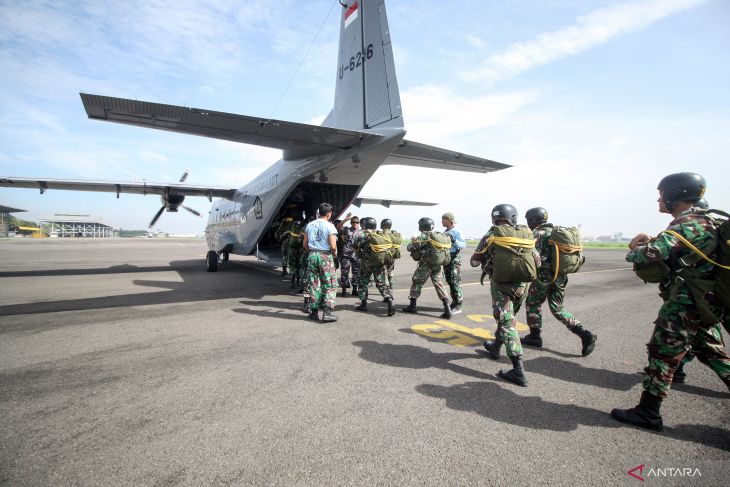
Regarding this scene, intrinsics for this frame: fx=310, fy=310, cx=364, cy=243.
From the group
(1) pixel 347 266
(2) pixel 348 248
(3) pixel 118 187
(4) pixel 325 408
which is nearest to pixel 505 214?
(4) pixel 325 408

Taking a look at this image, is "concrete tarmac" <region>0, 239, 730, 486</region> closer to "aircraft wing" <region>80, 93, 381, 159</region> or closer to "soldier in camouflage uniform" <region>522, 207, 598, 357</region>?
"soldier in camouflage uniform" <region>522, 207, 598, 357</region>

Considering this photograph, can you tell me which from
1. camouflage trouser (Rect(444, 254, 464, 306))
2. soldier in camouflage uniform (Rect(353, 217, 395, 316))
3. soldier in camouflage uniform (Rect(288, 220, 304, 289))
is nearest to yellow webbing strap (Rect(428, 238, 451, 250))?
camouflage trouser (Rect(444, 254, 464, 306))

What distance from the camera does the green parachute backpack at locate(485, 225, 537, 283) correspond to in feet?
11.9

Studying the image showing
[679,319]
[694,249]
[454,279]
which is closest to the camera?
[694,249]

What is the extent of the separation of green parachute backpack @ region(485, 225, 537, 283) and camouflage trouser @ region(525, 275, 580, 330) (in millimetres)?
1058

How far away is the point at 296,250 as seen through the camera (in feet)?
26.9

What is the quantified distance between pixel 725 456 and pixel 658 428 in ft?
1.23

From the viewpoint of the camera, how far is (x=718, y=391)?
340cm

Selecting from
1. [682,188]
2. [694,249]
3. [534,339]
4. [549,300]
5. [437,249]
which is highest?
[682,188]

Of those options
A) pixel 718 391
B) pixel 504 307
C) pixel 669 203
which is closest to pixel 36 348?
pixel 504 307

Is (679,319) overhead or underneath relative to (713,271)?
underneath

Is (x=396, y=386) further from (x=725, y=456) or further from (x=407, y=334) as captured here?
(x=725, y=456)

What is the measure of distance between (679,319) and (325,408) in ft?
10.5

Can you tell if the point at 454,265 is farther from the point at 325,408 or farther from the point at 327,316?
the point at 325,408
